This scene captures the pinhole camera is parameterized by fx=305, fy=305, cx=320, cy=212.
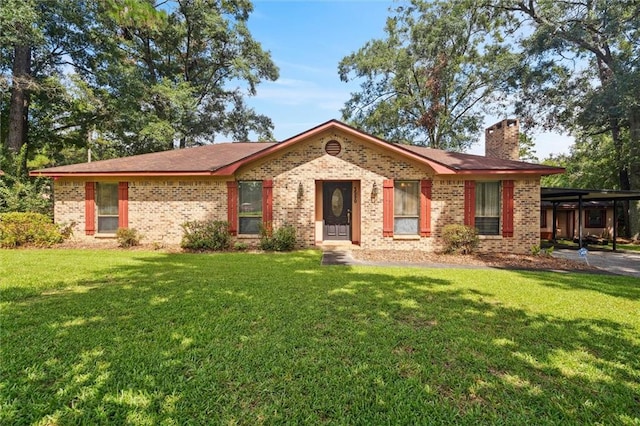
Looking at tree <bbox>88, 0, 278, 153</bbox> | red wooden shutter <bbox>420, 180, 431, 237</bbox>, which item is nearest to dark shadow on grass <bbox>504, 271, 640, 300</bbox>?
red wooden shutter <bbox>420, 180, 431, 237</bbox>

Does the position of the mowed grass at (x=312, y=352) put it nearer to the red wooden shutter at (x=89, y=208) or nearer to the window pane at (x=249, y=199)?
the window pane at (x=249, y=199)

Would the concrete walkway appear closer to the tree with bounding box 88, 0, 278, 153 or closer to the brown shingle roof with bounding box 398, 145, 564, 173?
the brown shingle roof with bounding box 398, 145, 564, 173

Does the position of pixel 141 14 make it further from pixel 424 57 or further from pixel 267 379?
pixel 424 57

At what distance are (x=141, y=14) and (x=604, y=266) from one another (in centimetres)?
1298

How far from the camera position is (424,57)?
77.5ft

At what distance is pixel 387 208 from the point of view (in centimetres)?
1115

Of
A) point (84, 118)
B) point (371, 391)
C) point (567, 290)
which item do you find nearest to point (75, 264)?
point (371, 391)

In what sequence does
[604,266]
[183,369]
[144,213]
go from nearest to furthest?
[183,369], [604,266], [144,213]

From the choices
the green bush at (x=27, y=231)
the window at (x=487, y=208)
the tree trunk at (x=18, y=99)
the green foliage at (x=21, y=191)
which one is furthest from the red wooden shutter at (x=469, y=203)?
the tree trunk at (x=18, y=99)

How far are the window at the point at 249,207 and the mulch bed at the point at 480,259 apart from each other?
388 centimetres

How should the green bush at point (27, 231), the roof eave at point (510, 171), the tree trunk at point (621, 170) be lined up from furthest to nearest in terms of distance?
1. the tree trunk at point (621, 170)
2. the roof eave at point (510, 171)
3. the green bush at point (27, 231)

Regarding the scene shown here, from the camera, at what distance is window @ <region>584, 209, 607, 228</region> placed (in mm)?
19328

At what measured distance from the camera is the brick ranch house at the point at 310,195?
10914mm

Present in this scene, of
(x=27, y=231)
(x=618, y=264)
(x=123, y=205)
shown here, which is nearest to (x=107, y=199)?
(x=123, y=205)
